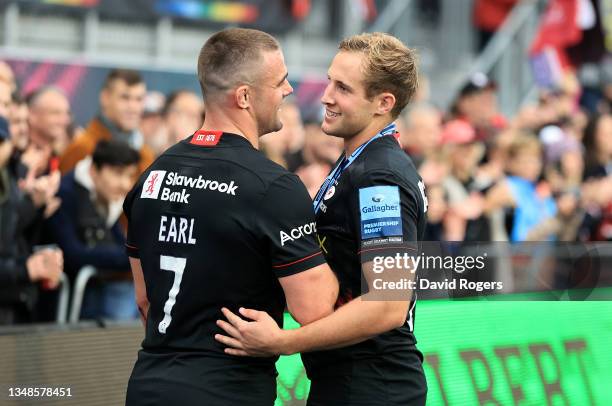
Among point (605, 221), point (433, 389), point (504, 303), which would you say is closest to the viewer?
point (433, 389)

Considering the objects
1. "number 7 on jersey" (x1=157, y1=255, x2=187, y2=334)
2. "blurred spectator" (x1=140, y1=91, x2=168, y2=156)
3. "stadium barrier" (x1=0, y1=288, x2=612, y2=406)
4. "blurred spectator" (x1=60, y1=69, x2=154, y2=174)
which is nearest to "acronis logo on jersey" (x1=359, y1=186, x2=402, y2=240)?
"number 7 on jersey" (x1=157, y1=255, x2=187, y2=334)

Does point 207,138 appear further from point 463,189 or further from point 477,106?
point 477,106

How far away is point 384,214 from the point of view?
3453mm

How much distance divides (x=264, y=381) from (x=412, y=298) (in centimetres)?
62

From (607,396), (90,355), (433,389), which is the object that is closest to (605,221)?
(607,396)

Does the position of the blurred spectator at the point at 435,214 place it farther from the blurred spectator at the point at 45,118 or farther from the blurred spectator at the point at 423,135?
the blurred spectator at the point at 45,118

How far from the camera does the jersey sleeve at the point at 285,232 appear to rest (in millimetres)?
A: 3400

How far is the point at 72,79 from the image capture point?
11945mm

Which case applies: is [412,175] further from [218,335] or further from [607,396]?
[607,396]

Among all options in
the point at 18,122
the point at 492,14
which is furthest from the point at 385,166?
the point at 492,14

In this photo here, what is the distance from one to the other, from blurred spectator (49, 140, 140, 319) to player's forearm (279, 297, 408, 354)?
357cm

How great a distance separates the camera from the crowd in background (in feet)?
21.7

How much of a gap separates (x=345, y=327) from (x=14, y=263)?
343 centimetres

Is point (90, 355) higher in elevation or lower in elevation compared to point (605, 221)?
lower
